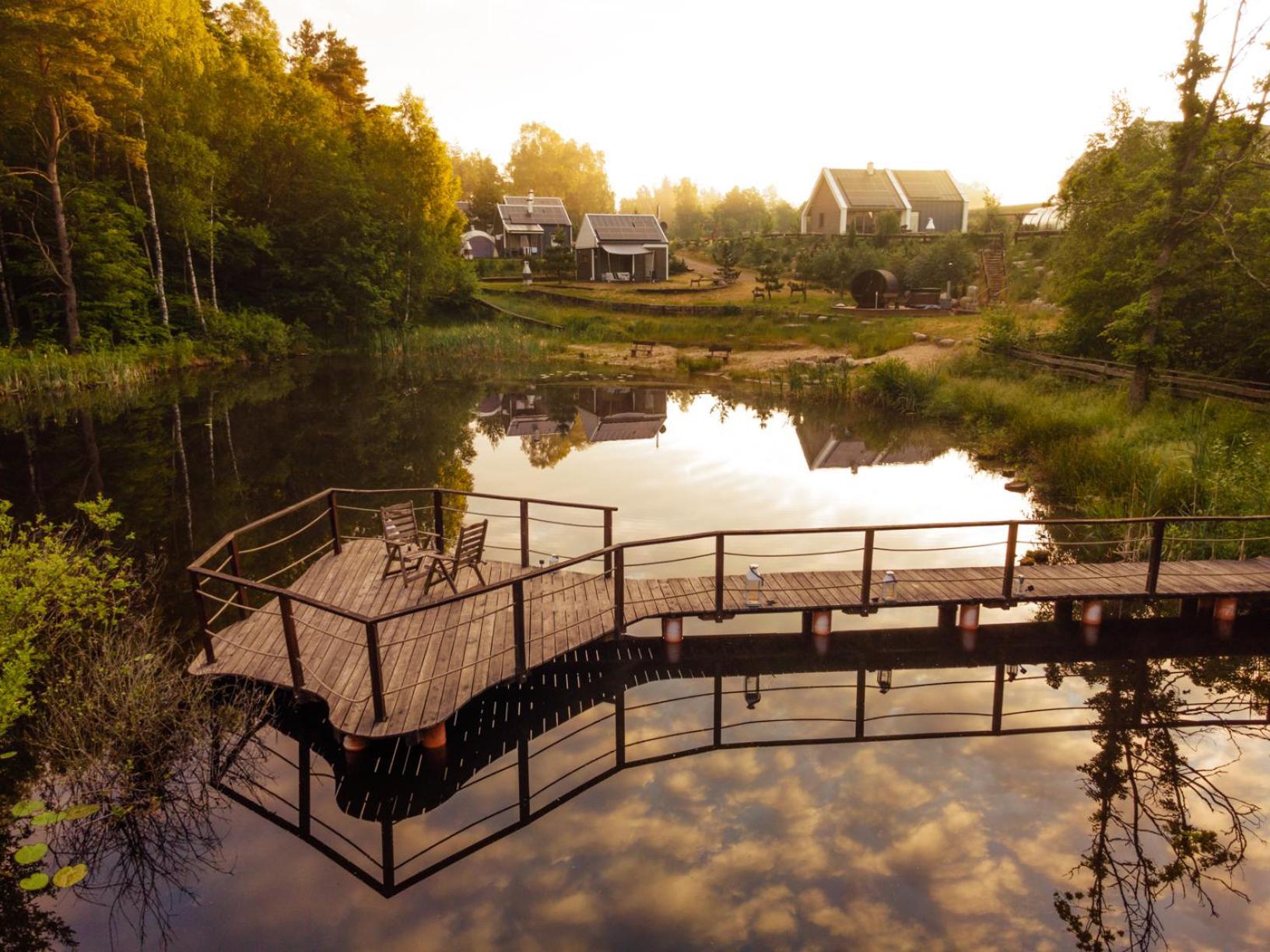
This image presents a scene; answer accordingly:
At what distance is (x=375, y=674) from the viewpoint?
28.5 ft

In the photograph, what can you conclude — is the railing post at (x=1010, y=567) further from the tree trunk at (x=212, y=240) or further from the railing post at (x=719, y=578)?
the tree trunk at (x=212, y=240)

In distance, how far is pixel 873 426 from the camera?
28.2m

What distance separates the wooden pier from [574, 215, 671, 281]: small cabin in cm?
5125

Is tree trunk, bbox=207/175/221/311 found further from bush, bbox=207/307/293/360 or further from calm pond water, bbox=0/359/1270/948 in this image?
calm pond water, bbox=0/359/1270/948

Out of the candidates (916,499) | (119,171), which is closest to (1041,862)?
(916,499)

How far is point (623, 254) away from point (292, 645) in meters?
56.7

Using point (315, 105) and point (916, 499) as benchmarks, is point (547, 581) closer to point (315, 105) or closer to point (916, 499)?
point (916, 499)

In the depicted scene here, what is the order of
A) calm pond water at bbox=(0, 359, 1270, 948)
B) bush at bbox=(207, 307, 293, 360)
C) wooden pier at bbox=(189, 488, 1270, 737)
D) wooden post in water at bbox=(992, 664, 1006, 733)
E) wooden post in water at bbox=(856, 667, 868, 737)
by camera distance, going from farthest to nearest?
1. bush at bbox=(207, 307, 293, 360)
2. wooden post in water at bbox=(992, 664, 1006, 733)
3. wooden post in water at bbox=(856, 667, 868, 737)
4. wooden pier at bbox=(189, 488, 1270, 737)
5. calm pond water at bbox=(0, 359, 1270, 948)

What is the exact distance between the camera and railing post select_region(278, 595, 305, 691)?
29.6 feet

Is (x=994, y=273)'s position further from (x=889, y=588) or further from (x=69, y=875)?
(x=69, y=875)

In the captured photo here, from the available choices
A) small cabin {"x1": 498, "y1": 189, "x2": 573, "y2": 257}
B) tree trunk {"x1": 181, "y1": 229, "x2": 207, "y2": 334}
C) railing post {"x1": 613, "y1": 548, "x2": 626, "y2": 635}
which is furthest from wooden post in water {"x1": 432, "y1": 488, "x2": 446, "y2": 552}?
small cabin {"x1": 498, "y1": 189, "x2": 573, "y2": 257}

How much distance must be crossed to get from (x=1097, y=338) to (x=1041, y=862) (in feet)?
75.4

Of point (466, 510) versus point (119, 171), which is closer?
point (466, 510)

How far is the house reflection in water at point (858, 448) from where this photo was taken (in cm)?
2363
